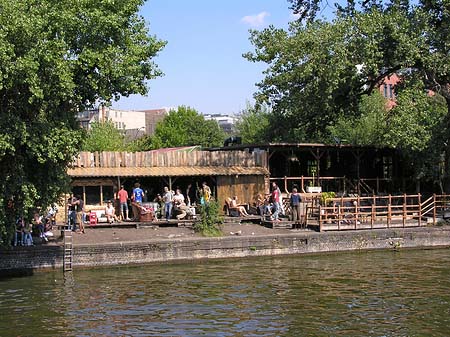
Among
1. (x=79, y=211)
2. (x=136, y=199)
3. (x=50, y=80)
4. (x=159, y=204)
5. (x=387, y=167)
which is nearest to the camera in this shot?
(x=50, y=80)

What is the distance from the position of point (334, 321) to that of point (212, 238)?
39.5ft

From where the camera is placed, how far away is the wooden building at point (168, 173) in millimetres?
32500

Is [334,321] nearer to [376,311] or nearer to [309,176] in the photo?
[376,311]

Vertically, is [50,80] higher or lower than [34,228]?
higher

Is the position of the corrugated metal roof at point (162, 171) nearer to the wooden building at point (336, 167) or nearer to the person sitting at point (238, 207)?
the person sitting at point (238, 207)

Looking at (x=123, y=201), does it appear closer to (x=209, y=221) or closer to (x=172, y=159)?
(x=172, y=159)

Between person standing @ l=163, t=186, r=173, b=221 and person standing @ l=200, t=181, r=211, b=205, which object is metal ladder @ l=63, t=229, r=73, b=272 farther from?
person standing @ l=200, t=181, r=211, b=205

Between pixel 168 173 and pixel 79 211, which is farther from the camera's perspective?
pixel 168 173

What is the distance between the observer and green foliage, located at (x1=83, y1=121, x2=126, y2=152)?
193ft

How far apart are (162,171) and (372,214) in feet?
32.4

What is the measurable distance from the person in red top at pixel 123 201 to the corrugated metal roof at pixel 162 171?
849 mm

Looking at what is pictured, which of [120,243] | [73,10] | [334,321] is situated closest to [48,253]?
[120,243]

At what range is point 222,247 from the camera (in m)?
29.2

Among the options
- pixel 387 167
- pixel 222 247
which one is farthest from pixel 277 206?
pixel 387 167
